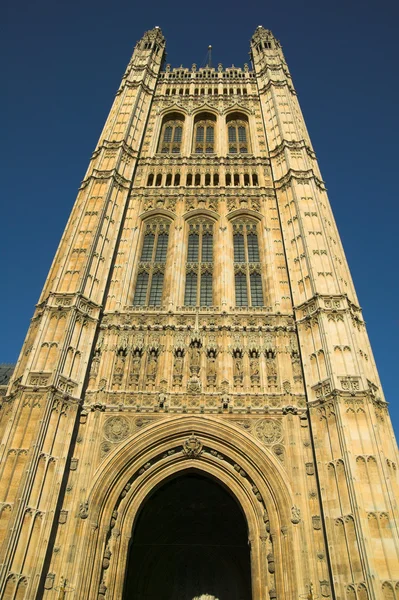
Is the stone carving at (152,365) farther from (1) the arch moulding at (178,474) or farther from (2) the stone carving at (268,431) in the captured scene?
(2) the stone carving at (268,431)

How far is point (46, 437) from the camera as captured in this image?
1371 centimetres

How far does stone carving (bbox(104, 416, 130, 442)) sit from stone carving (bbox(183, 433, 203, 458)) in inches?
71.9

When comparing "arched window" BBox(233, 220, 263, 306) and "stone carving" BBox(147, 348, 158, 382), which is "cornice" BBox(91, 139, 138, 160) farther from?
"stone carving" BBox(147, 348, 158, 382)

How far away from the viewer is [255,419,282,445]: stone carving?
14.9m

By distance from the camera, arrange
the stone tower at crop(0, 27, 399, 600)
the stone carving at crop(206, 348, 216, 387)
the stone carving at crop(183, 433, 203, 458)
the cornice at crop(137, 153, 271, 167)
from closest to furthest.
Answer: the stone tower at crop(0, 27, 399, 600), the stone carving at crop(183, 433, 203, 458), the stone carving at crop(206, 348, 216, 387), the cornice at crop(137, 153, 271, 167)

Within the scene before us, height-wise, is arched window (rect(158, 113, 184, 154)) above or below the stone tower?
above

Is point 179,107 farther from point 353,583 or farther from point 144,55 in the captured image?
point 353,583

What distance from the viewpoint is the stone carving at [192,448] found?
1500cm

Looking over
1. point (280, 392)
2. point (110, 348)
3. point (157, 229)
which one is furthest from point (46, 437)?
point (157, 229)

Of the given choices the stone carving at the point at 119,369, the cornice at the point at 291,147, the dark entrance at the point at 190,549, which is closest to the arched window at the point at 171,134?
the cornice at the point at 291,147

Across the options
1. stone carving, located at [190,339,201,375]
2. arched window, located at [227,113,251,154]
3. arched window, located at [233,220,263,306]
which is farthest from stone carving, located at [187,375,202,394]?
arched window, located at [227,113,251,154]

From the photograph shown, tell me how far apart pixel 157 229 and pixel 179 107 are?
436 inches

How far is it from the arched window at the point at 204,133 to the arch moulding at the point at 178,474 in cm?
1688

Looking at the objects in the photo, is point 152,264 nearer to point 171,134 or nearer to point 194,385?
point 194,385
